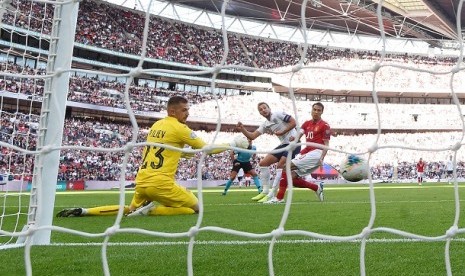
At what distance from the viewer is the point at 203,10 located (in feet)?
129

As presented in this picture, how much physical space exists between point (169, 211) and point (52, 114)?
9.76ft

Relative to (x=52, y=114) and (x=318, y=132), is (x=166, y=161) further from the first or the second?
(x=318, y=132)

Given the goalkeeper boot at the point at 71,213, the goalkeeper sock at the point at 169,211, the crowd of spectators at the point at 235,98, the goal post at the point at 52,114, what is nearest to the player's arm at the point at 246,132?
the goalkeeper sock at the point at 169,211

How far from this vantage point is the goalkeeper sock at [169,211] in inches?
240

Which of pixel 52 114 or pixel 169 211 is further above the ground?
pixel 52 114

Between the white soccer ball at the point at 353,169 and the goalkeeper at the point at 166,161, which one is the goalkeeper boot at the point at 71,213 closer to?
the goalkeeper at the point at 166,161

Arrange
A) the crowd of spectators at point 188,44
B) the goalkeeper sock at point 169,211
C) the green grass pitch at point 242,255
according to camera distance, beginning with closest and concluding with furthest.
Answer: the green grass pitch at point 242,255, the goalkeeper sock at point 169,211, the crowd of spectators at point 188,44

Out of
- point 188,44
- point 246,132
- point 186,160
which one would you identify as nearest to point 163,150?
point 246,132

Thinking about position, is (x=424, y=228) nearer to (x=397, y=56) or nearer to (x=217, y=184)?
(x=217, y=184)

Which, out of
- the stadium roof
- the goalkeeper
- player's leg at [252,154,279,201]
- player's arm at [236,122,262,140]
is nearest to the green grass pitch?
the goalkeeper

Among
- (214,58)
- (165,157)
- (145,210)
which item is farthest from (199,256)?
(214,58)

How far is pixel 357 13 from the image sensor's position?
118 feet

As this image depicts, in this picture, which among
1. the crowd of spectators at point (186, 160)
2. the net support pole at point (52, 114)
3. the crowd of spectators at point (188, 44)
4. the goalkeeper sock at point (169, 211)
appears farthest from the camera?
the crowd of spectators at point (188, 44)

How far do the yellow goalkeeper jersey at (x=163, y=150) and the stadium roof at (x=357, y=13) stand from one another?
89.8 feet
